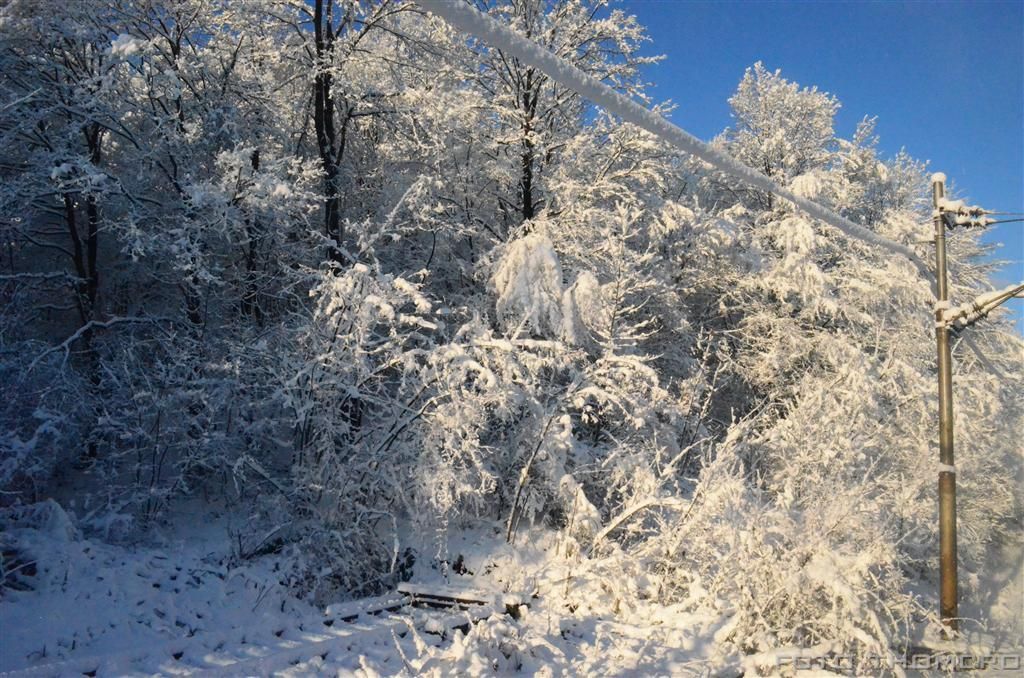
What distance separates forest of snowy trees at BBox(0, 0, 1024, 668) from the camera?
26.6 ft

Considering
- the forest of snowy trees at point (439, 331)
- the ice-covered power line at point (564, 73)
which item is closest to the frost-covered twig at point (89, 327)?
the forest of snowy trees at point (439, 331)

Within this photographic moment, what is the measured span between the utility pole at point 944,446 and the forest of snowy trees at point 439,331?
412 mm

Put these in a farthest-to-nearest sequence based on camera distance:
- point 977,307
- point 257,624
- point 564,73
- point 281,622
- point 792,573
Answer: point 977,307 → point 792,573 → point 257,624 → point 281,622 → point 564,73

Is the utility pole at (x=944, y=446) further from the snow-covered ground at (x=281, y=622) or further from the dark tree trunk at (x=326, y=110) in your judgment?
the dark tree trunk at (x=326, y=110)

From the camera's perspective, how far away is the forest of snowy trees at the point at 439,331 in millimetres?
8117

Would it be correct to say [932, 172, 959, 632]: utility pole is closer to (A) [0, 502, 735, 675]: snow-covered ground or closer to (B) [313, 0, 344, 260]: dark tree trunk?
(A) [0, 502, 735, 675]: snow-covered ground

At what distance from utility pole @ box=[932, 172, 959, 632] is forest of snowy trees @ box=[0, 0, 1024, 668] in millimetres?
412

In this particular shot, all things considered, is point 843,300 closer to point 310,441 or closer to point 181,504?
point 310,441

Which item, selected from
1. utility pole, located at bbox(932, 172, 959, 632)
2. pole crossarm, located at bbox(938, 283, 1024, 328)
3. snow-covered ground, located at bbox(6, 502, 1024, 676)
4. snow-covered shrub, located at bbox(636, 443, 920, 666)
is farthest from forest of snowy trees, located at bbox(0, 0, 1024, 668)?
pole crossarm, located at bbox(938, 283, 1024, 328)

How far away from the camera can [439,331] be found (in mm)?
10414

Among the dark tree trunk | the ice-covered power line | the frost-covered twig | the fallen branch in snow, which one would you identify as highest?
the dark tree trunk

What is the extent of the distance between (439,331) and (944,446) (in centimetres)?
691

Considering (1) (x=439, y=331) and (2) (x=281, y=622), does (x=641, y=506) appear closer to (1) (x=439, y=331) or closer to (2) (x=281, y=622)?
(1) (x=439, y=331)

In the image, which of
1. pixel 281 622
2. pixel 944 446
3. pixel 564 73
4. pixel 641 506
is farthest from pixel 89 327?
pixel 944 446
